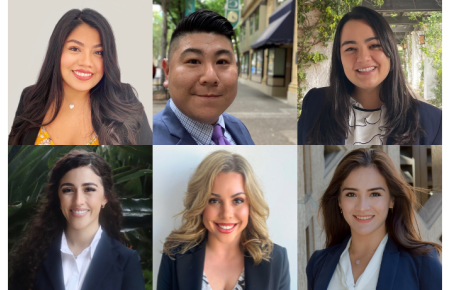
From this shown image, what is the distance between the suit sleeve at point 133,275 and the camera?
247 cm

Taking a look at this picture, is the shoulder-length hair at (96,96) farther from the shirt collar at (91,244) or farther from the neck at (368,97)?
the neck at (368,97)

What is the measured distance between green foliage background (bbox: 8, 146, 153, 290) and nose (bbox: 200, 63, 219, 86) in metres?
0.74

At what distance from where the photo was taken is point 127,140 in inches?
93.4

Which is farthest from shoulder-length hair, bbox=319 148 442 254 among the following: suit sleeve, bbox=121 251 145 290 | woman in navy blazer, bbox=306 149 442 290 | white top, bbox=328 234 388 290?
suit sleeve, bbox=121 251 145 290

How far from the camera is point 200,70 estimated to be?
2.06 metres

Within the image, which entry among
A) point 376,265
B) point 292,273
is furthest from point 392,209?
point 292,273

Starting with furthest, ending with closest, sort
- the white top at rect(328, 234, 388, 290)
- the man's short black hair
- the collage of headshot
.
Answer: the white top at rect(328, 234, 388, 290), the collage of headshot, the man's short black hair

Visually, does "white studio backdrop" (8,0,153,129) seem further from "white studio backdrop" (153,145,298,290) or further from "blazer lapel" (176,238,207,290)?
"blazer lapel" (176,238,207,290)

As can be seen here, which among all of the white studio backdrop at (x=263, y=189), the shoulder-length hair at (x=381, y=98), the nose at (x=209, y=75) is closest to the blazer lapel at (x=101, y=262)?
the white studio backdrop at (x=263, y=189)

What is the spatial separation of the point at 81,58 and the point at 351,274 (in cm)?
254

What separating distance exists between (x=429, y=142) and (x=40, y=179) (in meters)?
3.01

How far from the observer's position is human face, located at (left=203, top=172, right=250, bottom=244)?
238cm

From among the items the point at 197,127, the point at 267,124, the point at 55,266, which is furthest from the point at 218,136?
the point at 267,124

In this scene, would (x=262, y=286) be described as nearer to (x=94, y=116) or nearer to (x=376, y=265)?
(x=376, y=265)
